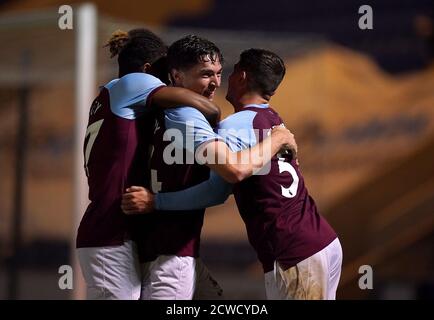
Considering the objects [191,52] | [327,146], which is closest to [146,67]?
[191,52]

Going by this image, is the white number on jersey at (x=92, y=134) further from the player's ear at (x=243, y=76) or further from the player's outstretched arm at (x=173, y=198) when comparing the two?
the player's ear at (x=243, y=76)

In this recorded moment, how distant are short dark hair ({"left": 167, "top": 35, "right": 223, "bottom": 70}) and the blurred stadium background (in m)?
5.46

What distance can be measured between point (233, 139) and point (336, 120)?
21.3 feet

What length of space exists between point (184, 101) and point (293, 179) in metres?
0.51

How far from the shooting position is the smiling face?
11.6 feet

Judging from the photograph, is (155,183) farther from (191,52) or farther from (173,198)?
(191,52)

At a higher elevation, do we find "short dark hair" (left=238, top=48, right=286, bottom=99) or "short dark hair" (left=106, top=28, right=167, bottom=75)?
"short dark hair" (left=106, top=28, right=167, bottom=75)

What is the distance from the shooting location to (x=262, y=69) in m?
3.58

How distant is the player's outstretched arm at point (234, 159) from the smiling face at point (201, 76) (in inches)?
11.8

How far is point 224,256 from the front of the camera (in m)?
9.88

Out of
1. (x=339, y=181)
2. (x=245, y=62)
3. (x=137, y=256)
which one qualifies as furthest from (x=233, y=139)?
(x=339, y=181)

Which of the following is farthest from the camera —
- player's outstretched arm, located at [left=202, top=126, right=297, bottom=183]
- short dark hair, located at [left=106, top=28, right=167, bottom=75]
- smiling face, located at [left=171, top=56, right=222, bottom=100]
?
short dark hair, located at [left=106, top=28, right=167, bottom=75]

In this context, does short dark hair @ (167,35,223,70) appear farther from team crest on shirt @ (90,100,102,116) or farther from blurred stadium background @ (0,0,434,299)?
blurred stadium background @ (0,0,434,299)

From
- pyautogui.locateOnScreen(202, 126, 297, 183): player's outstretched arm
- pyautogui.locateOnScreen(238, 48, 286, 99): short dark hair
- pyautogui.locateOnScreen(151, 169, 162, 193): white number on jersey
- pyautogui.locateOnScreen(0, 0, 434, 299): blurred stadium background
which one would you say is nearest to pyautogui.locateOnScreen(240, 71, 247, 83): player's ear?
pyautogui.locateOnScreen(238, 48, 286, 99): short dark hair
